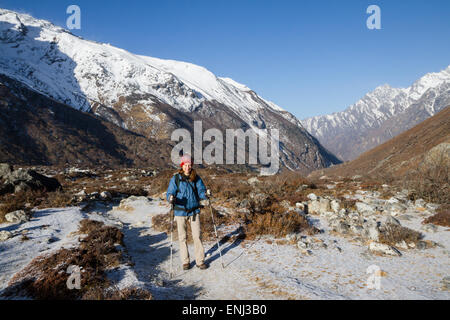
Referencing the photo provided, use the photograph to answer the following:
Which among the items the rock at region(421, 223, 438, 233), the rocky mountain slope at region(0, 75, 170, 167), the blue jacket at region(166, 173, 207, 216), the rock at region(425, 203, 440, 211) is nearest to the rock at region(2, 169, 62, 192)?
the blue jacket at region(166, 173, 207, 216)

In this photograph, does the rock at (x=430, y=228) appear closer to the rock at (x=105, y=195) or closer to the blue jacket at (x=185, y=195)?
the blue jacket at (x=185, y=195)

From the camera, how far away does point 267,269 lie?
20.1ft

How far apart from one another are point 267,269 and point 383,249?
3561 millimetres

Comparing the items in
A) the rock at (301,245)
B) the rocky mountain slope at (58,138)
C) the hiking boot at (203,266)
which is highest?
the rocky mountain slope at (58,138)

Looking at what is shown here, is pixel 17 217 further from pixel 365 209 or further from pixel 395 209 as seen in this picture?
pixel 395 209

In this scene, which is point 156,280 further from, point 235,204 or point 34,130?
point 34,130

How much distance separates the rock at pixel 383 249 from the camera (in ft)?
22.4

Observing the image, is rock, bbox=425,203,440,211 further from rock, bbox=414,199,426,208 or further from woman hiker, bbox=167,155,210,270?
woman hiker, bbox=167,155,210,270

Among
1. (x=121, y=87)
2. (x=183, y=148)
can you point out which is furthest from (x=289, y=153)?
(x=121, y=87)

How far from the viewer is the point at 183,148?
103 m

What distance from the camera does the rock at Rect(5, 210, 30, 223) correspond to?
968cm

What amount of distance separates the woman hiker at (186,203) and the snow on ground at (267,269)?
450 millimetres

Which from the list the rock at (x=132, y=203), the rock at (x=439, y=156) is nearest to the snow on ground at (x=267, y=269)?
the rock at (x=132, y=203)
